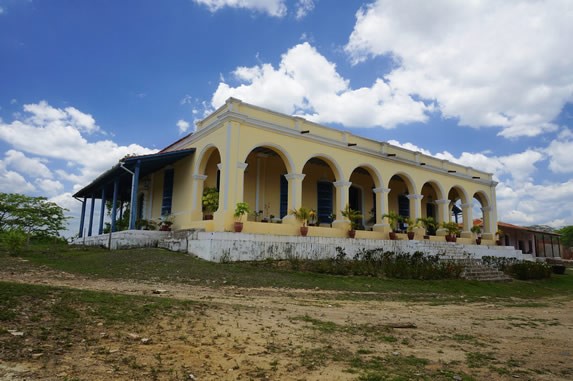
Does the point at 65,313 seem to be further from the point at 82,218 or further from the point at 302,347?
the point at 82,218

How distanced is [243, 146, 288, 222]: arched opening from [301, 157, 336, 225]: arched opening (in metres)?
1.43

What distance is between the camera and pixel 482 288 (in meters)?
12.4

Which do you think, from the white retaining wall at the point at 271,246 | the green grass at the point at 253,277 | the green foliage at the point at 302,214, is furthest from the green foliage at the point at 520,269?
the green foliage at the point at 302,214

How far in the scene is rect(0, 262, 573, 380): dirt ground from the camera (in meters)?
3.68

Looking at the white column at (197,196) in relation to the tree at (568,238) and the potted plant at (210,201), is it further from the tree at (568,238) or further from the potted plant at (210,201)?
the tree at (568,238)

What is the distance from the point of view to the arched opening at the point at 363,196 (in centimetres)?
2036

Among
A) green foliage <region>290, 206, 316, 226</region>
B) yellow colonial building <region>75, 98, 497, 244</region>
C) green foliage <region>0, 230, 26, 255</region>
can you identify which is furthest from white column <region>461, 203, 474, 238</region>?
green foliage <region>0, 230, 26, 255</region>

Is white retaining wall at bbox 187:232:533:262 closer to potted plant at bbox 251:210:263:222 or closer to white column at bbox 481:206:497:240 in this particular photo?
potted plant at bbox 251:210:263:222

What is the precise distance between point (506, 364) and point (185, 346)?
11.3 ft

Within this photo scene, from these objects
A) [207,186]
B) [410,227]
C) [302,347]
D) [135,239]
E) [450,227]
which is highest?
[207,186]

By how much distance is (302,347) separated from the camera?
4.54m

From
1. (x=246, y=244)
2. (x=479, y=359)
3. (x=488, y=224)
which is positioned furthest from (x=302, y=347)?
(x=488, y=224)

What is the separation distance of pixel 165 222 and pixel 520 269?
45.1ft

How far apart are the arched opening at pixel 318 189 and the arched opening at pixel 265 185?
1425mm
